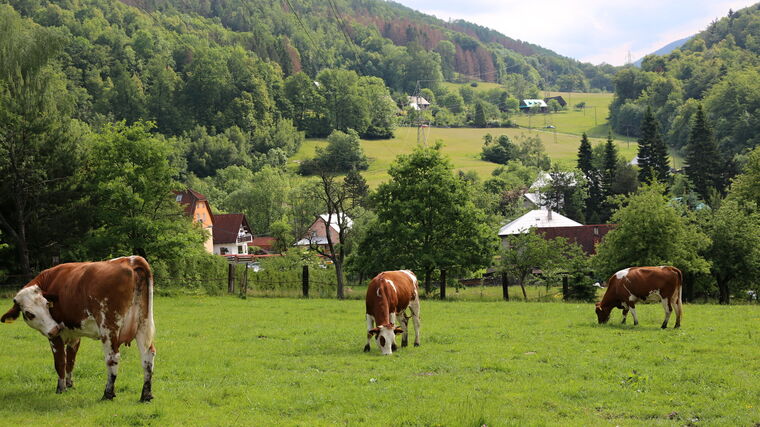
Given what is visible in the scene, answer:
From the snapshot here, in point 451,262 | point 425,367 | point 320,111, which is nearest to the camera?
point 425,367

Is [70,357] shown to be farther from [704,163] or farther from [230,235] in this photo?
[704,163]

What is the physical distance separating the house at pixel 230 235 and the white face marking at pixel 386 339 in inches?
2869

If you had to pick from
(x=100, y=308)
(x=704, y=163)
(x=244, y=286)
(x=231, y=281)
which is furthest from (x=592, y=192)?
(x=100, y=308)

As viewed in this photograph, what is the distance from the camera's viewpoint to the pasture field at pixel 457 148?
131625mm

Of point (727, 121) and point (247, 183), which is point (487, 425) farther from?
point (727, 121)

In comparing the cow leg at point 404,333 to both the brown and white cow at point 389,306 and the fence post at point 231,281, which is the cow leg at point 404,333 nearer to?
the brown and white cow at point 389,306

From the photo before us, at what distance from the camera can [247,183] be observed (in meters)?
112

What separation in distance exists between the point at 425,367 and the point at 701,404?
5283 millimetres

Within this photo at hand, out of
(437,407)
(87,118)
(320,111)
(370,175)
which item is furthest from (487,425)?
(320,111)

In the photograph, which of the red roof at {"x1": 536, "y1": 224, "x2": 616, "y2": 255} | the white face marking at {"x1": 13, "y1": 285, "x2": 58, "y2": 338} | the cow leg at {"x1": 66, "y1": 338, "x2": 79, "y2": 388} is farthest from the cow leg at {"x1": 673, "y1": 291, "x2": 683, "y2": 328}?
the red roof at {"x1": 536, "y1": 224, "x2": 616, "y2": 255}

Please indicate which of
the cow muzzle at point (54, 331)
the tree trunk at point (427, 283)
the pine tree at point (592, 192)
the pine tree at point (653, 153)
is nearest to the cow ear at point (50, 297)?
the cow muzzle at point (54, 331)

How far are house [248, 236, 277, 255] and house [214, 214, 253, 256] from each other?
2.37m

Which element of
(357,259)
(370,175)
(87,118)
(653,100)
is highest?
(653,100)

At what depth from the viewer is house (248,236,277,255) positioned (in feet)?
296
